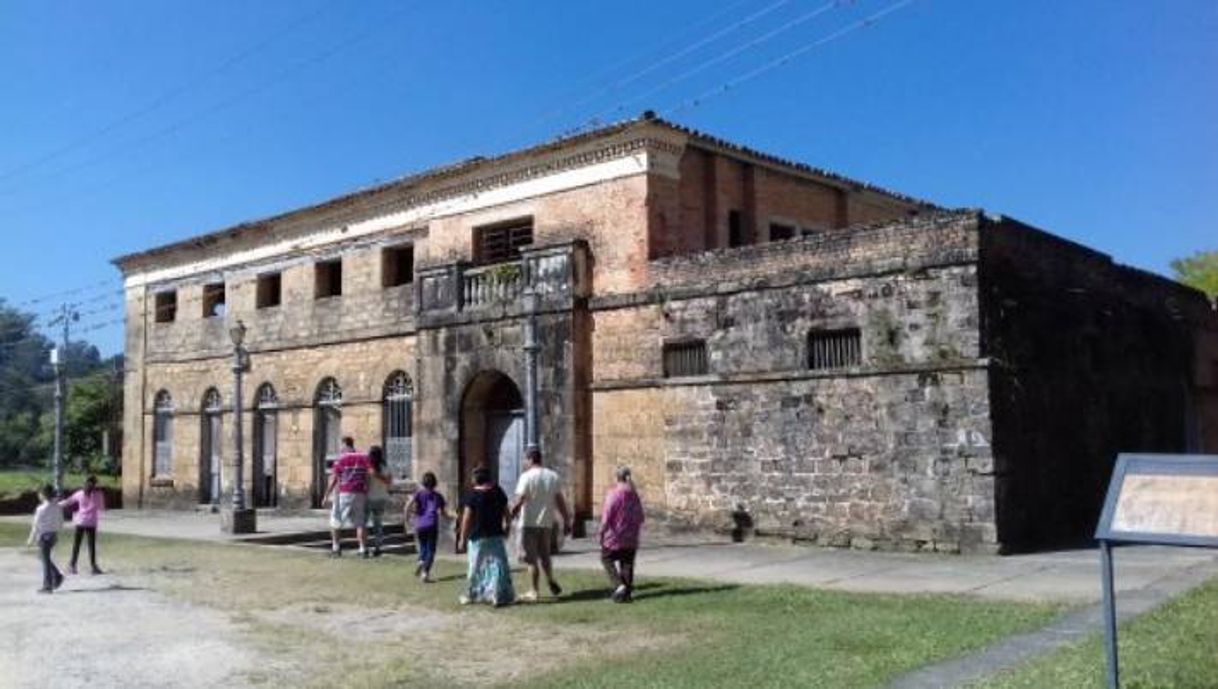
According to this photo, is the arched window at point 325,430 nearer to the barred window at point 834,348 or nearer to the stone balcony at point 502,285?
the stone balcony at point 502,285

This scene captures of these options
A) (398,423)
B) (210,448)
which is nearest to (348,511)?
(398,423)

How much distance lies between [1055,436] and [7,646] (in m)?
13.7

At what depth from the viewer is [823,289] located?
54.3 feet

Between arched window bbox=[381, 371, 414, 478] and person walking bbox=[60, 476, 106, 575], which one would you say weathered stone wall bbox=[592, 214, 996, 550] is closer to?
arched window bbox=[381, 371, 414, 478]

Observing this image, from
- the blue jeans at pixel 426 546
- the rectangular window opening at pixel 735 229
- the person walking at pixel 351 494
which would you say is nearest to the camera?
the blue jeans at pixel 426 546

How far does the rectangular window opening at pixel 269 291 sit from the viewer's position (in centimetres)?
2730

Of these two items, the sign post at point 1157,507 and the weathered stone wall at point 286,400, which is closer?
the sign post at point 1157,507

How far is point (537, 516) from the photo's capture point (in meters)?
12.2

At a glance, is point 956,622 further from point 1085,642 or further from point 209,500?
point 209,500

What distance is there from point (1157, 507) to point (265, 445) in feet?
76.6

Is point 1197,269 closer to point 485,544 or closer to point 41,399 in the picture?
point 485,544

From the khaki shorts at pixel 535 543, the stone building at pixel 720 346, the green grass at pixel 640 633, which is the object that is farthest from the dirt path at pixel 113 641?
the stone building at pixel 720 346

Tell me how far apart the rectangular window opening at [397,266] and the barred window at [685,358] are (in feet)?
25.3

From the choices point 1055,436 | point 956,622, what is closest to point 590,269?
point 1055,436
